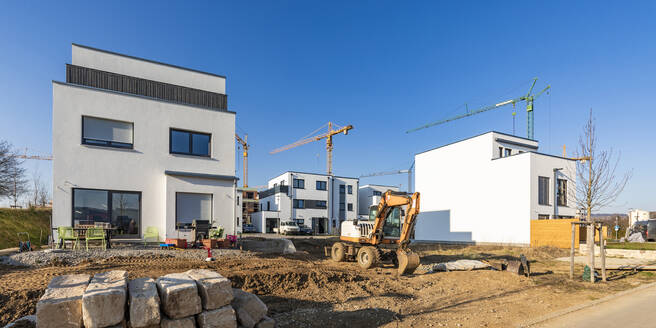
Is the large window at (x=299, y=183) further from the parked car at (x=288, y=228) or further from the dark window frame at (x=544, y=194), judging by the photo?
the dark window frame at (x=544, y=194)

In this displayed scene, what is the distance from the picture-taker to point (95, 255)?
10.9 metres

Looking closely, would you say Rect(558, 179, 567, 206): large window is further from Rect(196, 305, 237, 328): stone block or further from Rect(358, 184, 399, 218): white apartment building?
Rect(358, 184, 399, 218): white apartment building

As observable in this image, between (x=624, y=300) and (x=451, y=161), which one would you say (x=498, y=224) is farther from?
(x=624, y=300)

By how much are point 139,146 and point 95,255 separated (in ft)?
16.1

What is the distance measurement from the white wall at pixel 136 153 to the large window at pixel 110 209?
9.0 inches

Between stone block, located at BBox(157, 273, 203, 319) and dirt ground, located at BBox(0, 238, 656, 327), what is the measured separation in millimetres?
1787

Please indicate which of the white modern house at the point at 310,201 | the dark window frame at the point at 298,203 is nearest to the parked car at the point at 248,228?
the white modern house at the point at 310,201

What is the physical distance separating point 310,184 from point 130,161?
122 feet

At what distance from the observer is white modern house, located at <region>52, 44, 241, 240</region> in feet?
42.9

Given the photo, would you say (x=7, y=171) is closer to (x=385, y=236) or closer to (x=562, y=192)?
(x=385, y=236)

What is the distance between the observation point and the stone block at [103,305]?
4375 millimetres

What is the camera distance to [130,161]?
14023 millimetres

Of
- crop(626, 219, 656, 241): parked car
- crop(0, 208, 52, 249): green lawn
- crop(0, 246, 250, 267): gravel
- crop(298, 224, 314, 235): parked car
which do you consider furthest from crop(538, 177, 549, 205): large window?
crop(0, 208, 52, 249): green lawn

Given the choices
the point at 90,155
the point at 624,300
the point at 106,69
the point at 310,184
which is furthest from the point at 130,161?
the point at 310,184
